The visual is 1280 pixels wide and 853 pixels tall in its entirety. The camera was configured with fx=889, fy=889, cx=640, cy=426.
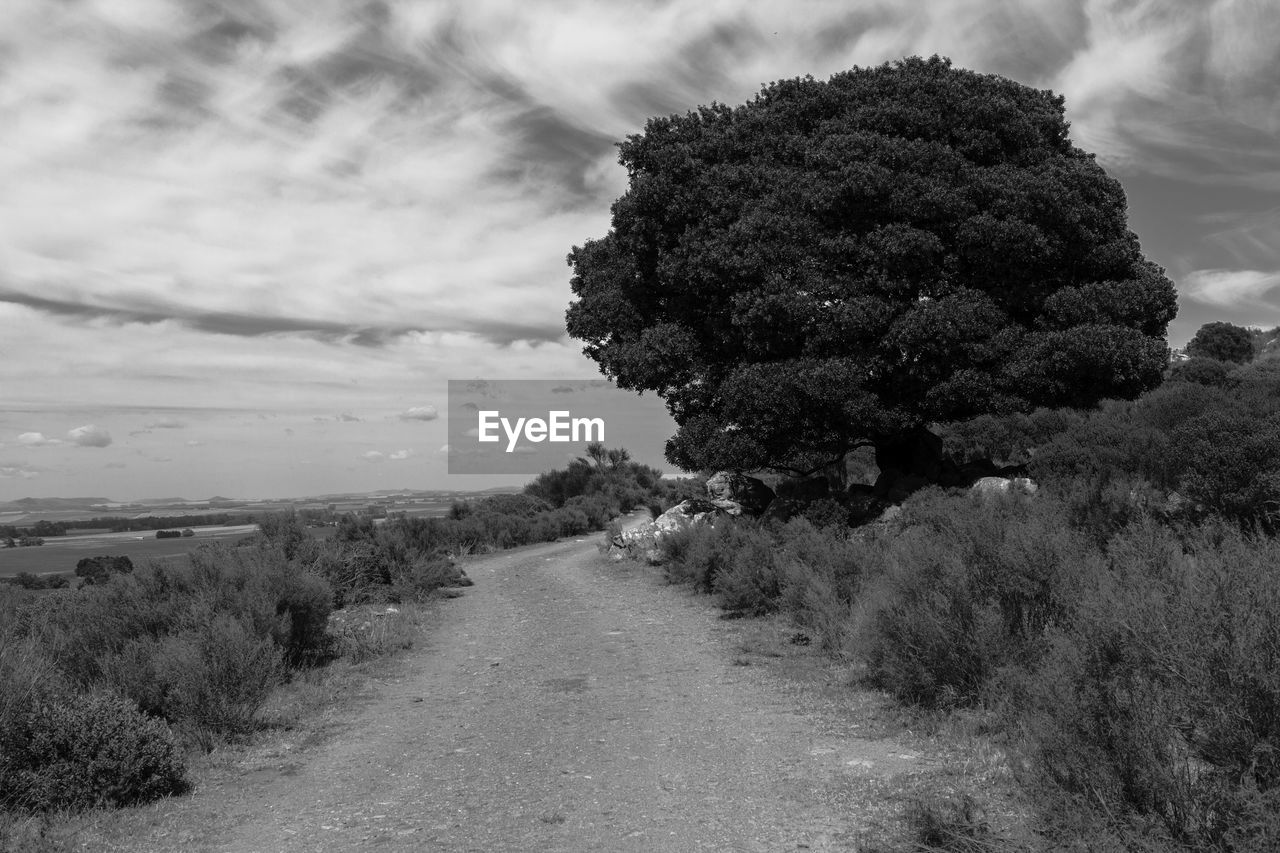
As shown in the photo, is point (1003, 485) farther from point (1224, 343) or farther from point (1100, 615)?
point (1224, 343)

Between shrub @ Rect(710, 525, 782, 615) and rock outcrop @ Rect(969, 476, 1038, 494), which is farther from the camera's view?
rock outcrop @ Rect(969, 476, 1038, 494)

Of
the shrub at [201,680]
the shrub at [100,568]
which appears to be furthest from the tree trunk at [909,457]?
the shrub at [100,568]

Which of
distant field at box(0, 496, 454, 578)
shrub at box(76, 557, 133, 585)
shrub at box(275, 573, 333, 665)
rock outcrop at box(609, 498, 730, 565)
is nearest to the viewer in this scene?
shrub at box(275, 573, 333, 665)

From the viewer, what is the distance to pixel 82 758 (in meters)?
5.92

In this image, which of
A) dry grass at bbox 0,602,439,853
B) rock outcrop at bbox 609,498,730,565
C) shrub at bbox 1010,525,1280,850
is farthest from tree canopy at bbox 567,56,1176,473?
shrub at bbox 1010,525,1280,850

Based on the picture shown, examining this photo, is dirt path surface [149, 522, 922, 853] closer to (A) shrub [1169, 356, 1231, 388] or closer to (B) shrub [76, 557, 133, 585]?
(B) shrub [76, 557, 133, 585]

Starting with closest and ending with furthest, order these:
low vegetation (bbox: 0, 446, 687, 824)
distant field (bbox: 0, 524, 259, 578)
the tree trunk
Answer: low vegetation (bbox: 0, 446, 687, 824), the tree trunk, distant field (bbox: 0, 524, 259, 578)

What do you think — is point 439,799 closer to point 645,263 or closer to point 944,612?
point 944,612

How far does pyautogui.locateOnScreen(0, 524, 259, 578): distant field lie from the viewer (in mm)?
20000

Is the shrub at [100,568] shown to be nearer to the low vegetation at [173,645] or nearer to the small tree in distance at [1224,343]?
the low vegetation at [173,645]

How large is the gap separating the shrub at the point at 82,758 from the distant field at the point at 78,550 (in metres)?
11.2

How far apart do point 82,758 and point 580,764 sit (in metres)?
3.36

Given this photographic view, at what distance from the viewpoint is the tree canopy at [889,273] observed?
15.3 meters

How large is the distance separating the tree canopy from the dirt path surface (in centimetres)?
639
